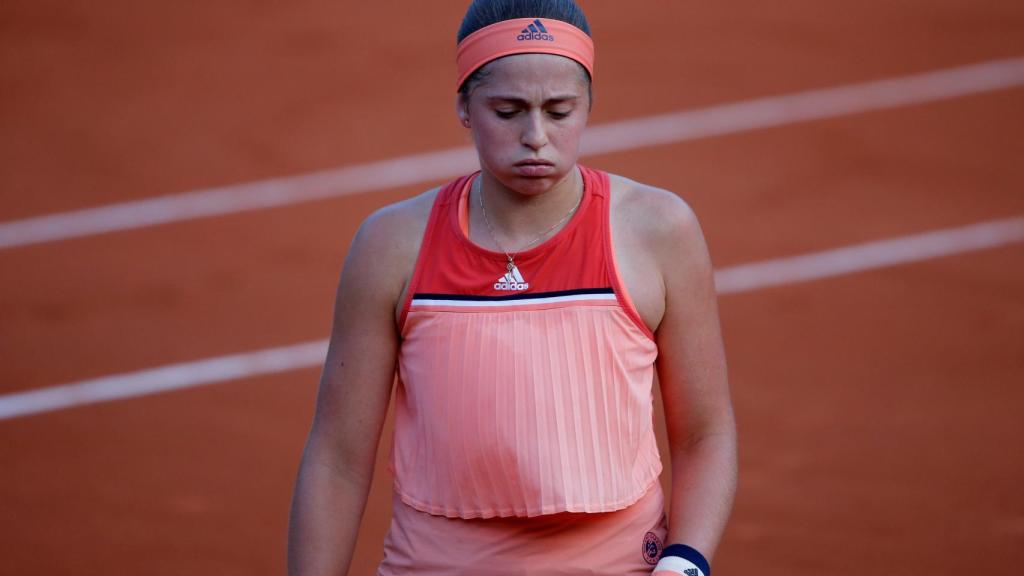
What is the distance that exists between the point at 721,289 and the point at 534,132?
6023 mm

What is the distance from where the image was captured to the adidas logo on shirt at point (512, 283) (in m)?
3.27

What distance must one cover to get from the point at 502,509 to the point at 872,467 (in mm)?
4546

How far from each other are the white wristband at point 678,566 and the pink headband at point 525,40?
1.13 m

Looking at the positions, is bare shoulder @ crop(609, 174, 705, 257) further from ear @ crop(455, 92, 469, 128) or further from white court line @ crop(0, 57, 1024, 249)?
white court line @ crop(0, 57, 1024, 249)

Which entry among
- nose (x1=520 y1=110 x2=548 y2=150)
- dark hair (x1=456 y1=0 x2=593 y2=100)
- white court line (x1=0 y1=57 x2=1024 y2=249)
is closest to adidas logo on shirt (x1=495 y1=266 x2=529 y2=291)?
nose (x1=520 y1=110 x2=548 y2=150)

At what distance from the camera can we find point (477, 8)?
11.0 ft

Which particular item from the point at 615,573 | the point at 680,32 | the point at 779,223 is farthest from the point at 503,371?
the point at 680,32

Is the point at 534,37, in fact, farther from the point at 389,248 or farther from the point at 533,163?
the point at 389,248

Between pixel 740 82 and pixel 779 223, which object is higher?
pixel 740 82

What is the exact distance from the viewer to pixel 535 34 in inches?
127

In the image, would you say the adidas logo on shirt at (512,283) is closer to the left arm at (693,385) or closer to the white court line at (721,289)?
the left arm at (693,385)

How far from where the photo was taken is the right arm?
3352 millimetres

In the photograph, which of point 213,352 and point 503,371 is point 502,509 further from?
point 213,352

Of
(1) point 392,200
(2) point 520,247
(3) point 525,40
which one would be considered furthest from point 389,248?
(1) point 392,200
